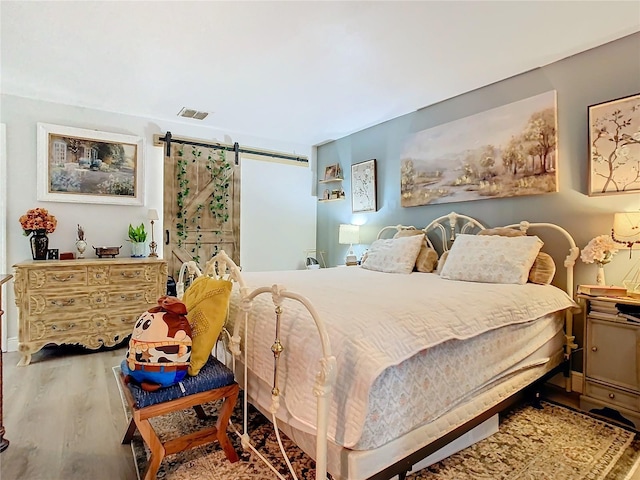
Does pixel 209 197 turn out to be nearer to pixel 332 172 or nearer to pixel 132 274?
pixel 132 274

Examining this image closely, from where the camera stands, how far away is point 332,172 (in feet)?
16.5

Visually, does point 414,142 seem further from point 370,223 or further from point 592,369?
point 592,369

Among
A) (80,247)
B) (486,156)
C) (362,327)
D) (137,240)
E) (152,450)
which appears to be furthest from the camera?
(137,240)

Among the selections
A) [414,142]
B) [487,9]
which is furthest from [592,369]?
[414,142]

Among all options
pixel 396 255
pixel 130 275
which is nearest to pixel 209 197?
pixel 130 275

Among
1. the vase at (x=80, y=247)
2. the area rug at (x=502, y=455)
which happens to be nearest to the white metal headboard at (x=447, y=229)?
the area rug at (x=502, y=455)

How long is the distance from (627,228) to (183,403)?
280 centimetres

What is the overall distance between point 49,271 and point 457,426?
3.60 metres

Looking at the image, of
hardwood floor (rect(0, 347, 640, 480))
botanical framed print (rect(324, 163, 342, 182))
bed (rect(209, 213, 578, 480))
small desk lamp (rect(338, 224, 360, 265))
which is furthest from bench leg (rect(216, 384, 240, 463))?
botanical framed print (rect(324, 163, 342, 182))

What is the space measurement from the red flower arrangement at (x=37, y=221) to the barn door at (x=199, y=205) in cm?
115

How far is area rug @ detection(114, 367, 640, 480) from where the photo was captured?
5.53 ft

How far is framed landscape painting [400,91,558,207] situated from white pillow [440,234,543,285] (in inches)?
21.1

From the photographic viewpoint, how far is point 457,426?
5.35 ft

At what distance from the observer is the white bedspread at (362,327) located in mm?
1236
